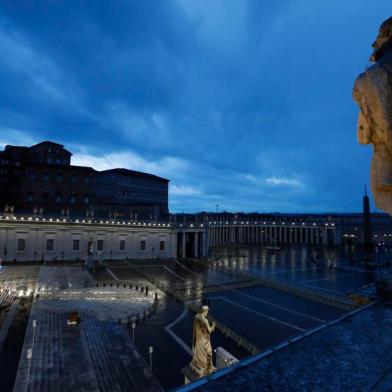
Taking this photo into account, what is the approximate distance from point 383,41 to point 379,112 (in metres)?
1.82

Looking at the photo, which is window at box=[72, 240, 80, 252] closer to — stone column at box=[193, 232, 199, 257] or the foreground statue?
stone column at box=[193, 232, 199, 257]

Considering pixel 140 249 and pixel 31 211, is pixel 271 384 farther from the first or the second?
pixel 31 211

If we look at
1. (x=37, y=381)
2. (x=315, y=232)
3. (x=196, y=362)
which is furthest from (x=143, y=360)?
(x=315, y=232)


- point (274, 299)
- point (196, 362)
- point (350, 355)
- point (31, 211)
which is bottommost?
point (274, 299)

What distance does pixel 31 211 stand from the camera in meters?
63.6

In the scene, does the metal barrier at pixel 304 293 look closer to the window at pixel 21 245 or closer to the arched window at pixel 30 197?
the window at pixel 21 245

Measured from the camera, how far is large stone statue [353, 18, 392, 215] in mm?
4438

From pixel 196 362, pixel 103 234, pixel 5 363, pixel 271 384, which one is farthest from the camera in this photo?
pixel 103 234

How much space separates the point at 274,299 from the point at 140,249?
37171mm

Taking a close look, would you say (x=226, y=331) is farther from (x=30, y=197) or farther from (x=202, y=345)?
(x=30, y=197)

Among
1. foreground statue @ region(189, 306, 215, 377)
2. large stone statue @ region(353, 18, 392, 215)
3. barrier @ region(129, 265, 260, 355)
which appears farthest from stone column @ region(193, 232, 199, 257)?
large stone statue @ region(353, 18, 392, 215)

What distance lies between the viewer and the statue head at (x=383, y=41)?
523 centimetres

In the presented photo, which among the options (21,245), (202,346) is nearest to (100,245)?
(21,245)

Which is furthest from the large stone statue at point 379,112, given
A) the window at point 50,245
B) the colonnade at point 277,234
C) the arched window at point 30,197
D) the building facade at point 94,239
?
the colonnade at point 277,234
